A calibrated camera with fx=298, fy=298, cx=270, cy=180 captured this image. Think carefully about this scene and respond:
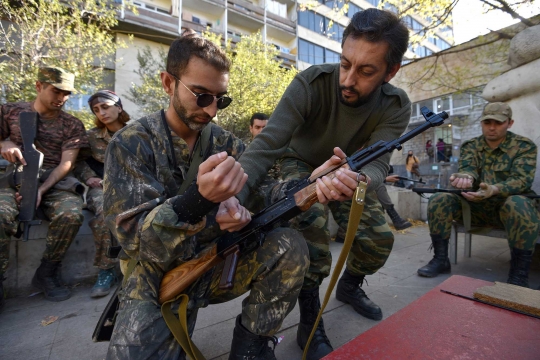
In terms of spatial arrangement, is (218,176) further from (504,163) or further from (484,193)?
(504,163)

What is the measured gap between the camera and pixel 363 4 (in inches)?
1175

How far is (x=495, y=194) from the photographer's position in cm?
308

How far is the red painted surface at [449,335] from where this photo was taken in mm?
1138

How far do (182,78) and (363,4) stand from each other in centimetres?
3428

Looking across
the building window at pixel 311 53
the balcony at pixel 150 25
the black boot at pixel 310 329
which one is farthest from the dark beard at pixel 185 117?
the building window at pixel 311 53

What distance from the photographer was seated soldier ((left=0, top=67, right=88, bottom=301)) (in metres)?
2.75

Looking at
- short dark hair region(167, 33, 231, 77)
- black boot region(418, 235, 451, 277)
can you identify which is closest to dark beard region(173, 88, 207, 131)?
short dark hair region(167, 33, 231, 77)

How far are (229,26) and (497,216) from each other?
25809 mm

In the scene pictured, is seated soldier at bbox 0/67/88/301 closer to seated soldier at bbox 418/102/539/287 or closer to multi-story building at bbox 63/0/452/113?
seated soldier at bbox 418/102/539/287

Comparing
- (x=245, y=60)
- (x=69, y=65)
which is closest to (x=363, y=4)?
(x=245, y=60)

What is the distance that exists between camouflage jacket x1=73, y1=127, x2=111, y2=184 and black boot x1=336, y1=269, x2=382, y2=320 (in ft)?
9.87

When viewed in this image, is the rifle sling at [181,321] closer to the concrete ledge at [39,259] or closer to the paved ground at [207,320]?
the paved ground at [207,320]

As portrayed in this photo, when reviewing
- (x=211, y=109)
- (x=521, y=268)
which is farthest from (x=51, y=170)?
(x=521, y=268)

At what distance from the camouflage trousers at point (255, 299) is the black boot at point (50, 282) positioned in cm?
183
